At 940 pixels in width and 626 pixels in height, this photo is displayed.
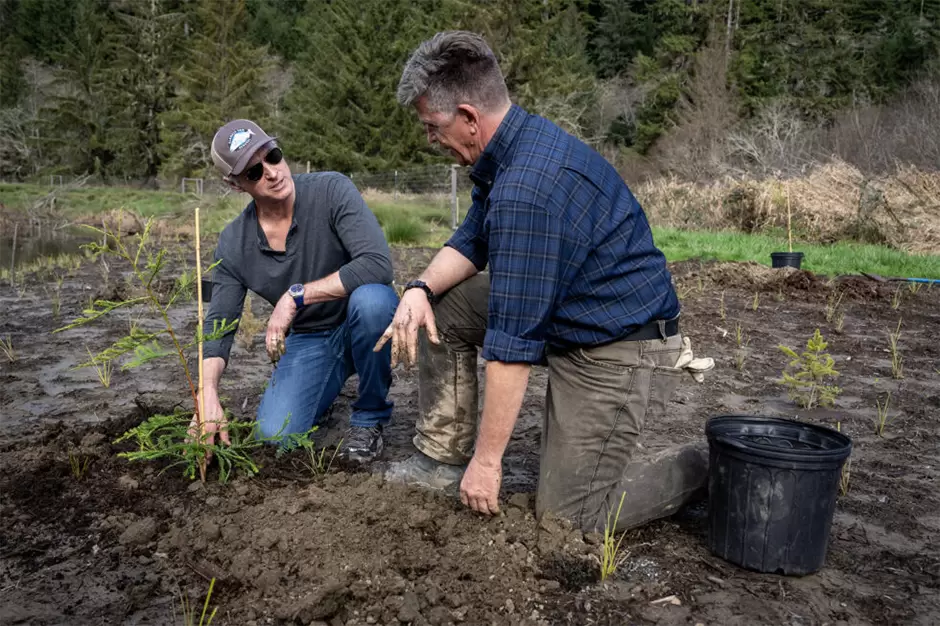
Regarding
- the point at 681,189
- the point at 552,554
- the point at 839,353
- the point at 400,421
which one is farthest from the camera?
the point at 681,189

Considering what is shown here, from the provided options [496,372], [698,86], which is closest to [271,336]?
[496,372]

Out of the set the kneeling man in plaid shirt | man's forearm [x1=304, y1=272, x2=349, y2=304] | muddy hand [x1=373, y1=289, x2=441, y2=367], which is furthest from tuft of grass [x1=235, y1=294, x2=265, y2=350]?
muddy hand [x1=373, y1=289, x2=441, y2=367]

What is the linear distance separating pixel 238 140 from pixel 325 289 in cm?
76

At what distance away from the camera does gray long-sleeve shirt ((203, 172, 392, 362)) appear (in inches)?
144

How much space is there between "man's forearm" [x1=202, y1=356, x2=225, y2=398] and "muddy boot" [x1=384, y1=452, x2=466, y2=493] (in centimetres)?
83

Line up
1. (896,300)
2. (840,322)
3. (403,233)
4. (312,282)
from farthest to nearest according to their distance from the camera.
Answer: (403,233)
(896,300)
(840,322)
(312,282)

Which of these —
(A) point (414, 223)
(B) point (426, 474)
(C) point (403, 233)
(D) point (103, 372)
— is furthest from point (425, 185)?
(B) point (426, 474)

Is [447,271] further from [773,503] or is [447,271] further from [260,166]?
[773,503]

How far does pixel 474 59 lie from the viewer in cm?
254

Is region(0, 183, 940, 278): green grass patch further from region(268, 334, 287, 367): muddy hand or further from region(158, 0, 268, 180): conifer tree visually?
region(158, 0, 268, 180): conifer tree

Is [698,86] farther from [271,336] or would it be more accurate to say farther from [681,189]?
[271,336]

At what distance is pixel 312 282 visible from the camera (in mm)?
3557

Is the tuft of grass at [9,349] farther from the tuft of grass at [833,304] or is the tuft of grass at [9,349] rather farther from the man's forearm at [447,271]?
the tuft of grass at [833,304]

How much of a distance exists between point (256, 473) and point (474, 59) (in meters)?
1.96
